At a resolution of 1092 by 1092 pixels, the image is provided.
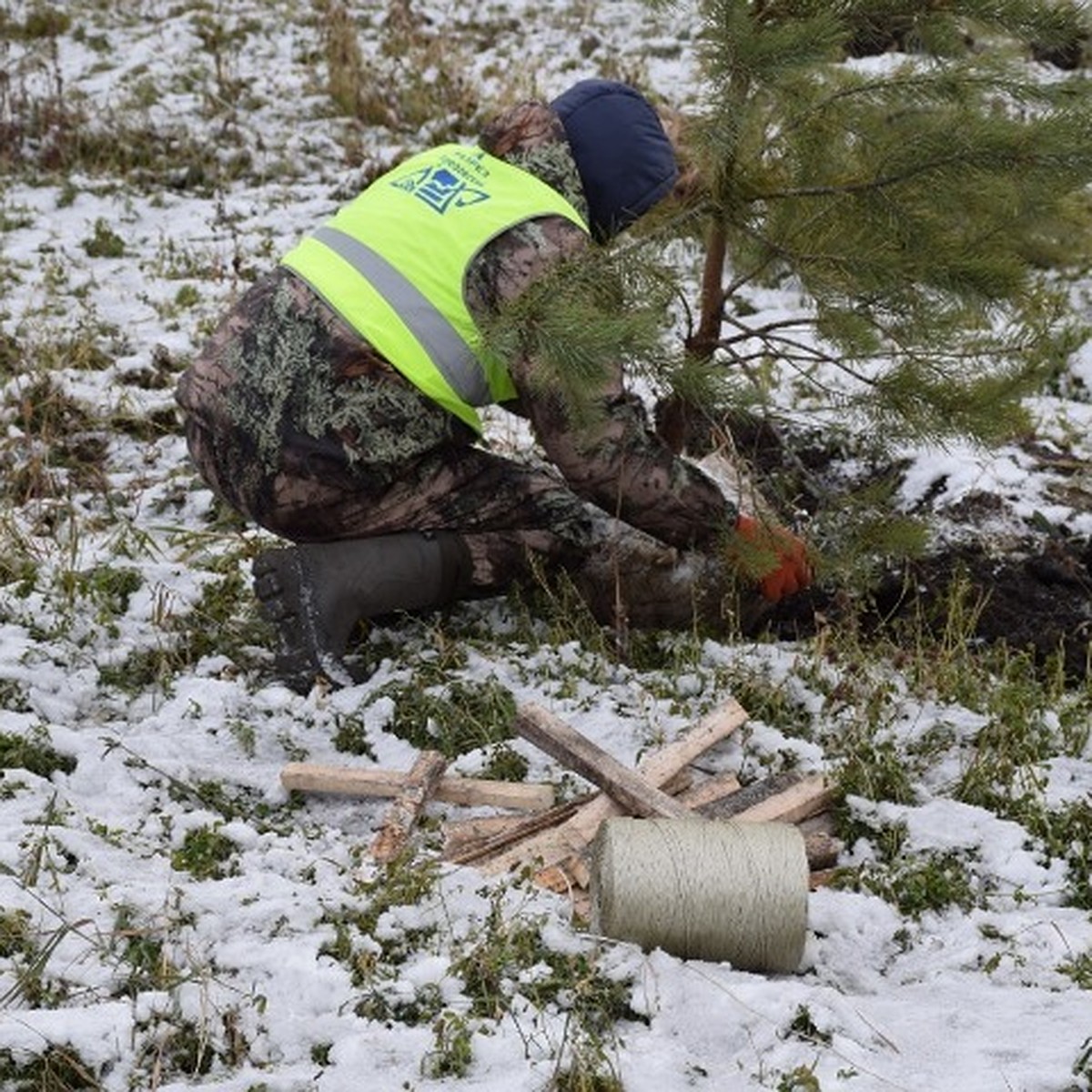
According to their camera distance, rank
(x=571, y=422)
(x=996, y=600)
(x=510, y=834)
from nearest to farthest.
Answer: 1. (x=510, y=834)
2. (x=571, y=422)
3. (x=996, y=600)

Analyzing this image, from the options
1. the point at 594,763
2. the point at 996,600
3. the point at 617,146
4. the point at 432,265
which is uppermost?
the point at 617,146

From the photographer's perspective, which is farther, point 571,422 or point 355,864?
point 571,422

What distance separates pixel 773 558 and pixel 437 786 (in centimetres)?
122

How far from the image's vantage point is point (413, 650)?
13.7 feet

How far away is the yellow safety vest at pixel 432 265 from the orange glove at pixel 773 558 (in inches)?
30.8

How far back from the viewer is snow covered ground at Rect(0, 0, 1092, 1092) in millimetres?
2547

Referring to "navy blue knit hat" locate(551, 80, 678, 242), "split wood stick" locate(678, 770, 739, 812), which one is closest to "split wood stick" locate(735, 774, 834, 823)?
"split wood stick" locate(678, 770, 739, 812)

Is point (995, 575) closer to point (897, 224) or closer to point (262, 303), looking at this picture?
point (897, 224)

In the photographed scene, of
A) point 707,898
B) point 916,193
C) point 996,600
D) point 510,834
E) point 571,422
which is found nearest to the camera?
point 707,898

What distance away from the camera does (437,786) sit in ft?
11.5

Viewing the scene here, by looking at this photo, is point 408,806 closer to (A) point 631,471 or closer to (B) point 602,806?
(B) point 602,806

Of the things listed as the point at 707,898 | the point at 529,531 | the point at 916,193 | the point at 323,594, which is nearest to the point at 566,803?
the point at 707,898

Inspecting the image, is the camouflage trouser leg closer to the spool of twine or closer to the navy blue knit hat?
the navy blue knit hat

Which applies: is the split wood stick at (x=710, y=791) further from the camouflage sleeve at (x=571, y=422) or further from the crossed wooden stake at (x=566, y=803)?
the camouflage sleeve at (x=571, y=422)
